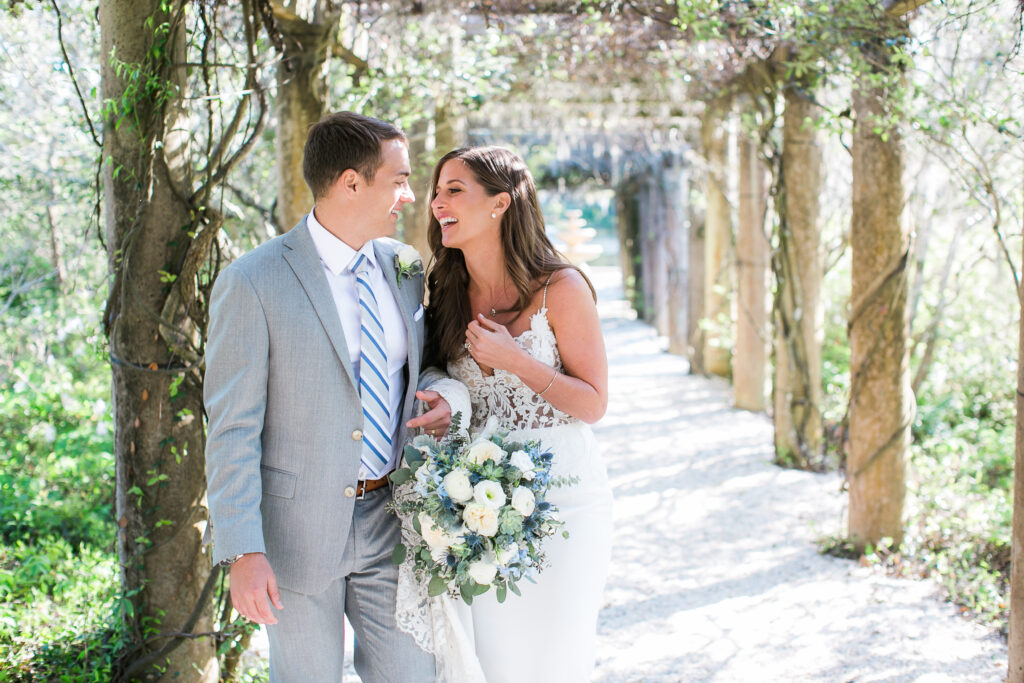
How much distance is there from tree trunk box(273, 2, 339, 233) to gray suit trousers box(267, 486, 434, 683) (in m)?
2.72

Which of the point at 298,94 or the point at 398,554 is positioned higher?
the point at 298,94

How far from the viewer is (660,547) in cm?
568

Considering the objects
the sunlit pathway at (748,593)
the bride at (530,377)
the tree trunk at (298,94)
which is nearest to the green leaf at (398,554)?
the bride at (530,377)

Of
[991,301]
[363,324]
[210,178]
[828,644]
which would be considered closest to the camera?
[363,324]

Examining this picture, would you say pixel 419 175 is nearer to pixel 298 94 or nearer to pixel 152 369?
pixel 298 94

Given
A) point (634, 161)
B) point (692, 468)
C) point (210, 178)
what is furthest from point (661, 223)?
point (210, 178)

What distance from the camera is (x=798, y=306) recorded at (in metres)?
7.47

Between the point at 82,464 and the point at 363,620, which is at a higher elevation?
the point at 363,620

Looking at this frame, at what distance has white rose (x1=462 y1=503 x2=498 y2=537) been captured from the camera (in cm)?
210

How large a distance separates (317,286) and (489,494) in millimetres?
719

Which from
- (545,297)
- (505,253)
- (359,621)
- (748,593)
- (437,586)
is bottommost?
(748,593)

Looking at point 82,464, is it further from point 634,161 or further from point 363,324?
point 634,161

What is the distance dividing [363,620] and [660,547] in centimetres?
365

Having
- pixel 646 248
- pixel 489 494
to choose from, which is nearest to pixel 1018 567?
pixel 489 494
